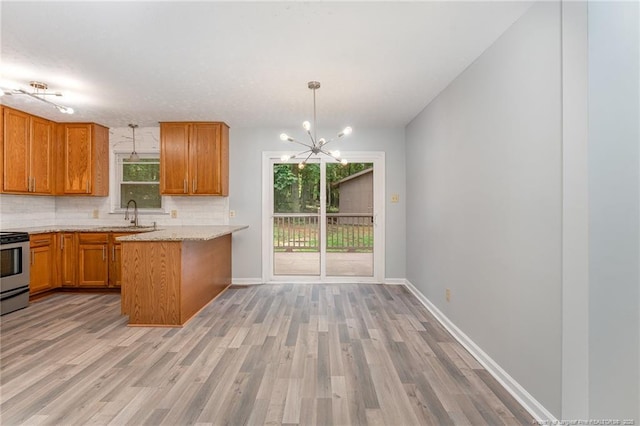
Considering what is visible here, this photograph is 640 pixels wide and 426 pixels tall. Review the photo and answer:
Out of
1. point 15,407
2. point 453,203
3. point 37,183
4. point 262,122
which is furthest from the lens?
point 262,122

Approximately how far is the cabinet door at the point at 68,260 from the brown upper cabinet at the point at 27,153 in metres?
0.75

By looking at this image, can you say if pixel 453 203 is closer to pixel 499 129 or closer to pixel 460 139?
pixel 460 139

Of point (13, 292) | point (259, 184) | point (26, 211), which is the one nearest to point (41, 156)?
point (26, 211)

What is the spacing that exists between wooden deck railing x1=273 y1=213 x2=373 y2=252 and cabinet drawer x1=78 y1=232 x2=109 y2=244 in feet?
7.91

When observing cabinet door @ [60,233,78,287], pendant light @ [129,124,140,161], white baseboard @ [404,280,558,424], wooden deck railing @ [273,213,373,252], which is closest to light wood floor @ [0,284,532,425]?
white baseboard @ [404,280,558,424]

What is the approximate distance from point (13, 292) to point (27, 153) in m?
1.83

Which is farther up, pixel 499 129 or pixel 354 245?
pixel 499 129

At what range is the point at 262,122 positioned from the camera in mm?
4348

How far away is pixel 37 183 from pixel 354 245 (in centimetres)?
494

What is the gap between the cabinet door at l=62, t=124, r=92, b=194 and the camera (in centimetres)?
438

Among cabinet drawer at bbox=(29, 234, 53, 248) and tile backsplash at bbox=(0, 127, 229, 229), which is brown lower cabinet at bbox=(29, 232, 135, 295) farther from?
tile backsplash at bbox=(0, 127, 229, 229)

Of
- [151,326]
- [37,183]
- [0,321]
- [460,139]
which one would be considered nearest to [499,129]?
[460,139]

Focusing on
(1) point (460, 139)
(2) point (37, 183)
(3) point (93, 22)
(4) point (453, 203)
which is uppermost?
(3) point (93, 22)

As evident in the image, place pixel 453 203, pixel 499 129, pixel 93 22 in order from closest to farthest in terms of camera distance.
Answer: pixel 93 22 < pixel 499 129 < pixel 453 203
